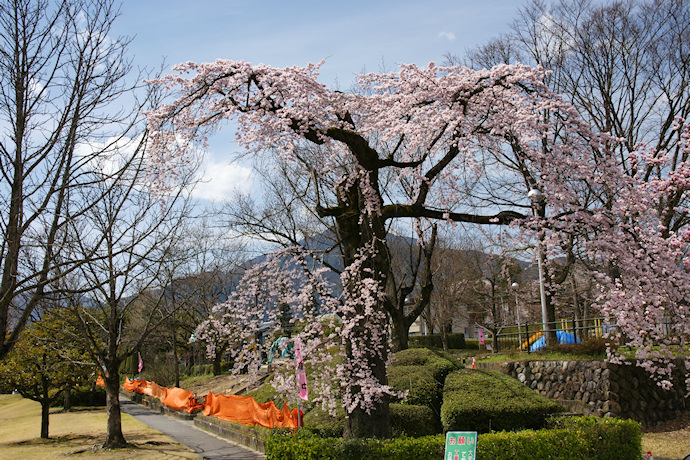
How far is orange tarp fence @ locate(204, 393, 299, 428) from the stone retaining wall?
7.58 meters

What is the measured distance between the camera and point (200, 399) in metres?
21.5

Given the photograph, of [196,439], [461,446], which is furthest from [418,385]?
[196,439]

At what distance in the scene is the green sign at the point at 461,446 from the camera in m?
5.33

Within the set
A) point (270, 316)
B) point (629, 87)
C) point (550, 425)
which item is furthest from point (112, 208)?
point (629, 87)

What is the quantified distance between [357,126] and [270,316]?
4.30 meters

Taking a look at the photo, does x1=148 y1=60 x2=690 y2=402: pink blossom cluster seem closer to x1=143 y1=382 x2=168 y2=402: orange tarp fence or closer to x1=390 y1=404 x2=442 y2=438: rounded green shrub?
x1=390 y1=404 x2=442 y2=438: rounded green shrub

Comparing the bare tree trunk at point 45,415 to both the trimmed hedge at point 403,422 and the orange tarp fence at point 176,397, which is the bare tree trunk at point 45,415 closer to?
the orange tarp fence at point 176,397

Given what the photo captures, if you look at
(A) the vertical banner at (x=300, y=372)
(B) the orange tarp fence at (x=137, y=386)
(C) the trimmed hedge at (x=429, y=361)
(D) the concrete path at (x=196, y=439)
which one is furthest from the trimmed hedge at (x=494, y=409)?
(B) the orange tarp fence at (x=137, y=386)

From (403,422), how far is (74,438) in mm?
11317

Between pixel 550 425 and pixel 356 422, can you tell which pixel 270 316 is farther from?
pixel 550 425

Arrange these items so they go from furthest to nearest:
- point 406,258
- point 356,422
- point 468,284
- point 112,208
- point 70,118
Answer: point 468,284 → point 406,258 → point 112,208 → point 356,422 → point 70,118

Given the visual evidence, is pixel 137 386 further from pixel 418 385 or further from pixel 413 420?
pixel 413 420

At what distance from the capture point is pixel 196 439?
14.3 m

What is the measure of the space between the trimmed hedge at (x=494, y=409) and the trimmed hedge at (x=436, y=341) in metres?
18.3
